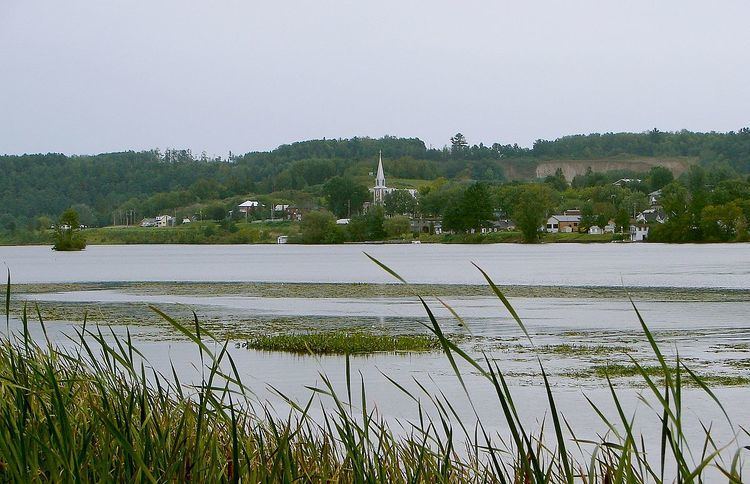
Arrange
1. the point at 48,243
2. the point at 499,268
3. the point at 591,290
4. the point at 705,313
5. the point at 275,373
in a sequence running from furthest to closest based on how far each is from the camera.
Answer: the point at 48,243, the point at 499,268, the point at 591,290, the point at 705,313, the point at 275,373

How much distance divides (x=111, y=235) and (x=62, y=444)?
170998 millimetres

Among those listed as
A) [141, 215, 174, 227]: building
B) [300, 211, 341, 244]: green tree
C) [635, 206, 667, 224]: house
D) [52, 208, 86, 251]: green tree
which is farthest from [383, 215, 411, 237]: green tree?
[141, 215, 174, 227]: building

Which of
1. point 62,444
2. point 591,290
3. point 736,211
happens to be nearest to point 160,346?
point 62,444

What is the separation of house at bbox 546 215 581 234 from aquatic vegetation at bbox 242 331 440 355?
13436 centimetres

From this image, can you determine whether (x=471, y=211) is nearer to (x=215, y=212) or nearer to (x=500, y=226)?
(x=500, y=226)

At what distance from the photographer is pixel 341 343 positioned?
19.4 metres

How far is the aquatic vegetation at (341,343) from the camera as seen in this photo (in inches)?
756

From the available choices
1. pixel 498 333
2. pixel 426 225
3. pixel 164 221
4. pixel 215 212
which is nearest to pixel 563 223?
pixel 426 225

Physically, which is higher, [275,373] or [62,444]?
[62,444]

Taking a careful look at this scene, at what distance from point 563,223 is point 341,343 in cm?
13996

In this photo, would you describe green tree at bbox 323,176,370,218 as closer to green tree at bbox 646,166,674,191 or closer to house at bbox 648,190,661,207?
house at bbox 648,190,661,207

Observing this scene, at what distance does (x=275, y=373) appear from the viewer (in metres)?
16.5

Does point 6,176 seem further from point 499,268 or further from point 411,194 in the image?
point 499,268

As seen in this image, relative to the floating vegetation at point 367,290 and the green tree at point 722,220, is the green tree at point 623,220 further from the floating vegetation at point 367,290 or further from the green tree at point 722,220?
the floating vegetation at point 367,290
